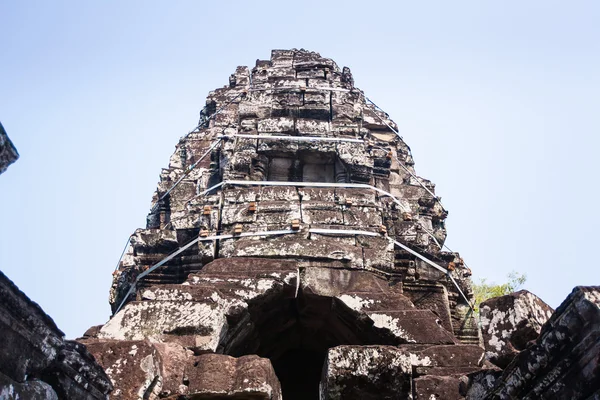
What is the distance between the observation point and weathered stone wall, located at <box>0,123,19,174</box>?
297 centimetres

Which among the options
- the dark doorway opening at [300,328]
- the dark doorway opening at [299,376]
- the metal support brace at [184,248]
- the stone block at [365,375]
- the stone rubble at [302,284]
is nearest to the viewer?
the stone rubble at [302,284]

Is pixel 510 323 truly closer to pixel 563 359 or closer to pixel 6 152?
A: pixel 563 359

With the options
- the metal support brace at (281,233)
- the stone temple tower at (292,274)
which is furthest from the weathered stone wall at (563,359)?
the metal support brace at (281,233)

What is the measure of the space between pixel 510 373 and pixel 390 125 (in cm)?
1144

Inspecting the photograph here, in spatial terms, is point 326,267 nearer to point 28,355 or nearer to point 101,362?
point 101,362

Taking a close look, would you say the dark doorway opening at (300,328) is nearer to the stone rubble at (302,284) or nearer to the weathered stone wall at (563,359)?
the stone rubble at (302,284)

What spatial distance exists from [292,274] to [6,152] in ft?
15.3

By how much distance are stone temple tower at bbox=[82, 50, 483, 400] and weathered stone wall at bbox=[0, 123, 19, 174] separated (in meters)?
2.70

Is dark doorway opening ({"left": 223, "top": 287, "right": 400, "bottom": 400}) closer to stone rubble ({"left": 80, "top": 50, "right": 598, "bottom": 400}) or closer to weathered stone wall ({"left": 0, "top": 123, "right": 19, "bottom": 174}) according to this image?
stone rubble ({"left": 80, "top": 50, "right": 598, "bottom": 400})

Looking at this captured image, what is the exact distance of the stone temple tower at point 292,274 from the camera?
5.87 meters

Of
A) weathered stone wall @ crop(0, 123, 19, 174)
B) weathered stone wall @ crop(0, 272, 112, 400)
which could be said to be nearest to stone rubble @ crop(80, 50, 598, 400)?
weathered stone wall @ crop(0, 272, 112, 400)

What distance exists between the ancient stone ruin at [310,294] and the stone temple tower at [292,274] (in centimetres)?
2

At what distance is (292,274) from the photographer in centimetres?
738

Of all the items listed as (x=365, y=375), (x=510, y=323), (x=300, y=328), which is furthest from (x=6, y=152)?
(x=300, y=328)
